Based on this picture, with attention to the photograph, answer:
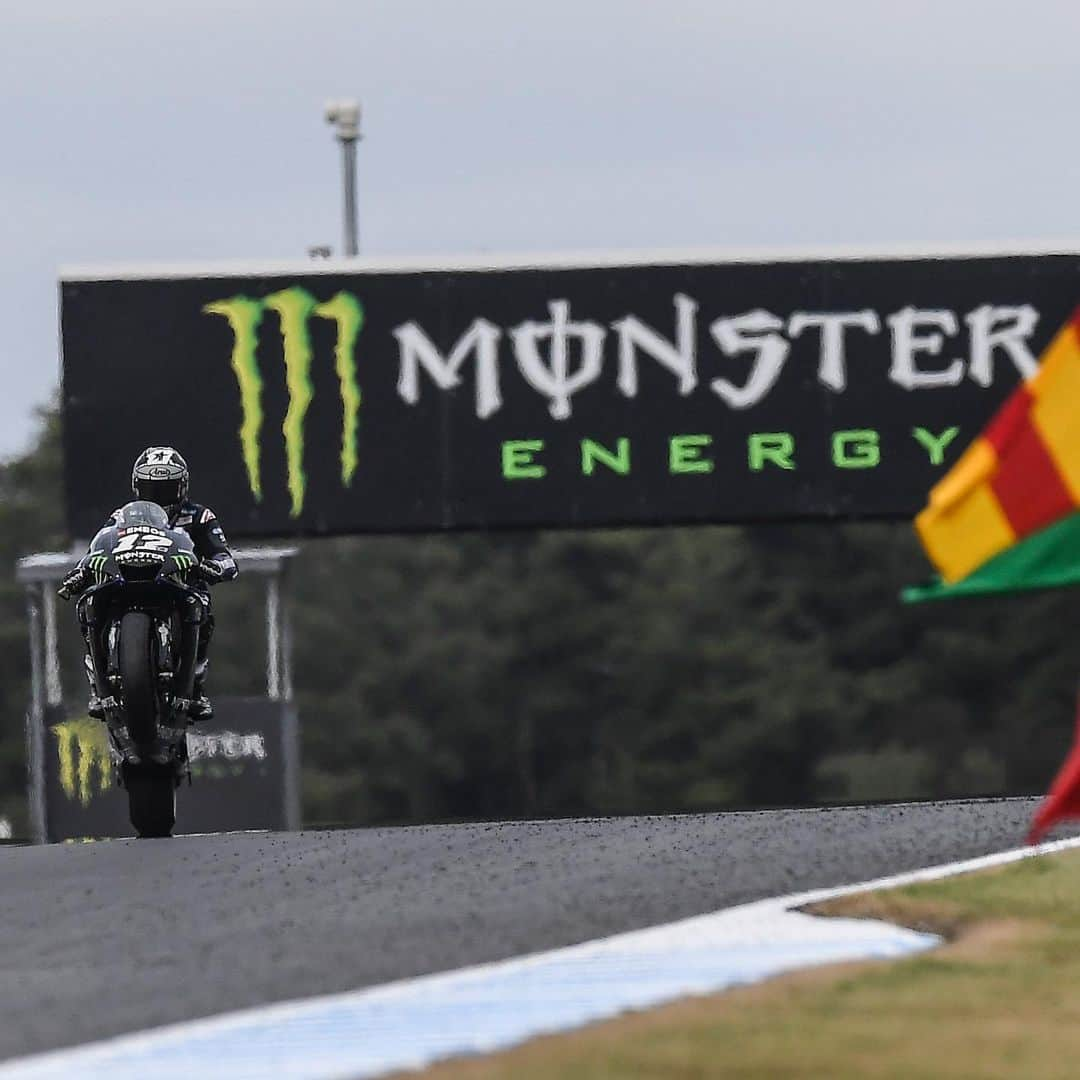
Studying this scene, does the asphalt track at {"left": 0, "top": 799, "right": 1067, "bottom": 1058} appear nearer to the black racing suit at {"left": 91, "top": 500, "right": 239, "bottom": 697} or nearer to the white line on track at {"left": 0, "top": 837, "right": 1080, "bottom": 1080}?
the white line on track at {"left": 0, "top": 837, "right": 1080, "bottom": 1080}

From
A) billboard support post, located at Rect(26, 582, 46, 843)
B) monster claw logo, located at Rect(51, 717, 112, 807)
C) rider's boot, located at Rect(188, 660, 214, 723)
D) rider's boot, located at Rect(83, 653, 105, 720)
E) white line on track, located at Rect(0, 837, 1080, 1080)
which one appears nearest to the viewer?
white line on track, located at Rect(0, 837, 1080, 1080)

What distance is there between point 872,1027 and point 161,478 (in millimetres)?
8489

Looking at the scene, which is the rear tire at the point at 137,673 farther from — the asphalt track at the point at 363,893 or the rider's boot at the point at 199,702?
the asphalt track at the point at 363,893

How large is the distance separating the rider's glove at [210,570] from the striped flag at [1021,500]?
6.46 meters

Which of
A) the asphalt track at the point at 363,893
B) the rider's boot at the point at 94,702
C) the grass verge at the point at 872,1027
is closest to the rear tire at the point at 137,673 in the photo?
the rider's boot at the point at 94,702

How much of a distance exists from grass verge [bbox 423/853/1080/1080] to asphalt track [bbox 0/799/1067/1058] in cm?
125

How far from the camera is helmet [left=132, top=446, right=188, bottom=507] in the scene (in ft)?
50.6

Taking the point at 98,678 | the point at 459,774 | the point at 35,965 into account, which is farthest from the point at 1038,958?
the point at 459,774

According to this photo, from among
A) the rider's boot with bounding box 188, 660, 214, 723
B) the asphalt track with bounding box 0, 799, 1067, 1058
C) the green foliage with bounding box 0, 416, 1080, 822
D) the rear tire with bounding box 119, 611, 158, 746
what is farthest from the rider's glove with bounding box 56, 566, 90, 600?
the green foliage with bounding box 0, 416, 1080, 822

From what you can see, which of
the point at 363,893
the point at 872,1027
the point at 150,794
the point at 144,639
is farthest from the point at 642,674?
the point at 872,1027

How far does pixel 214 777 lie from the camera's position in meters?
21.9

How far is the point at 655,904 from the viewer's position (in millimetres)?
10750

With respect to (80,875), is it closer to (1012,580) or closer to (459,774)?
(1012,580)

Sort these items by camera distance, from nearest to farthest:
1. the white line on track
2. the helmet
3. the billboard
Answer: the white line on track, the helmet, the billboard
